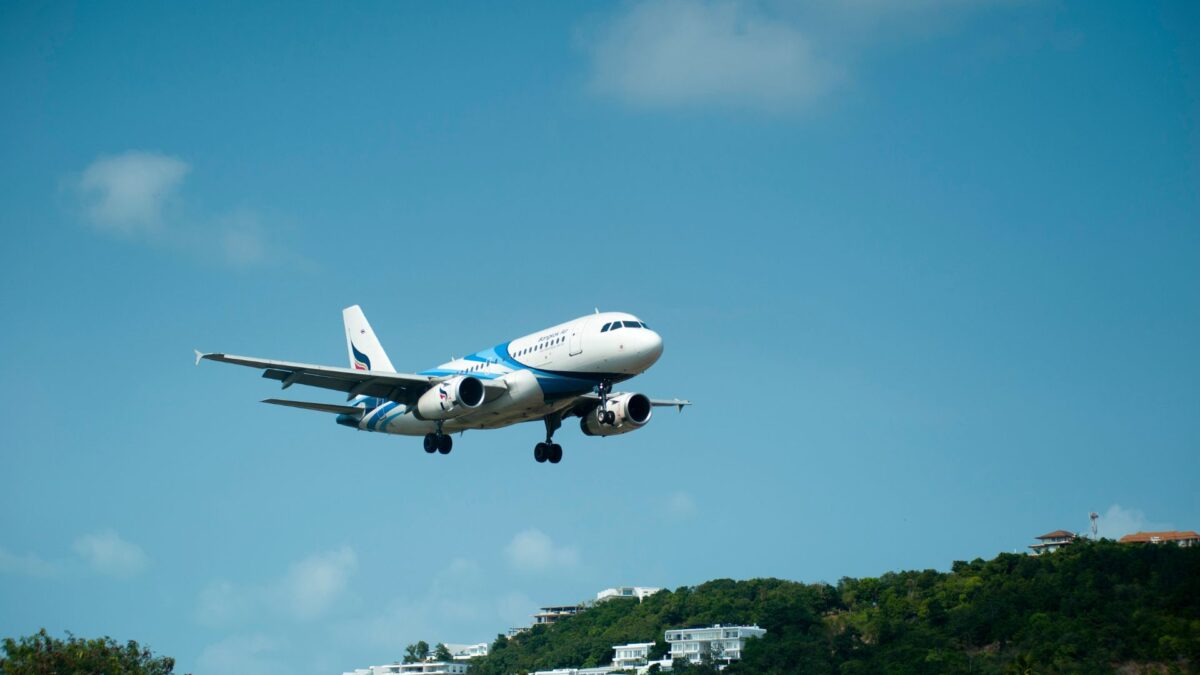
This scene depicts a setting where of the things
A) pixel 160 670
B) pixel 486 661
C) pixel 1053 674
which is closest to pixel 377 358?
pixel 160 670

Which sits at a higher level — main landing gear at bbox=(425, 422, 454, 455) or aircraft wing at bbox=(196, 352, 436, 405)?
aircraft wing at bbox=(196, 352, 436, 405)

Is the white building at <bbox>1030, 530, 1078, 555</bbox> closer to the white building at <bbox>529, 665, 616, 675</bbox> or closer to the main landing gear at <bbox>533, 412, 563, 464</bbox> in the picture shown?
the white building at <bbox>529, 665, 616, 675</bbox>

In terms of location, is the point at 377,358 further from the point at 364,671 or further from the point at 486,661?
the point at 364,671

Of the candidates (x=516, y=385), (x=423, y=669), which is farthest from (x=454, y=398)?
(x=423, y=669)

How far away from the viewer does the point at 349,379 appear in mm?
57938

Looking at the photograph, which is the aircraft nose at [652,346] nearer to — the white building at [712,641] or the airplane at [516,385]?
the airplane at [516,385]

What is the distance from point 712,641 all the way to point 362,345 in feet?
236

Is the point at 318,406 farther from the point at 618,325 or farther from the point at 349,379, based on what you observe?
the point at 618,325

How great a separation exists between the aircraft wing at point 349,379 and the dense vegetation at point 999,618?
54.4m

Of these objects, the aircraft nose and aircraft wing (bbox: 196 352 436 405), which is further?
aircraft wing (bbox: 196 352 436 405)

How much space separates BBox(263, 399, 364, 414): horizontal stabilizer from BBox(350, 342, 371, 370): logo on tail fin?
7.33 metres

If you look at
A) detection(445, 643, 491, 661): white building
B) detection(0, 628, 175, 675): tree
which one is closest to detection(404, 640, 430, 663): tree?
detection(445, 643, 491, 661): white building

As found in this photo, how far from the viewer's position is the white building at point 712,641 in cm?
12846

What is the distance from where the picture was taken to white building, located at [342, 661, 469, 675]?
555ft
